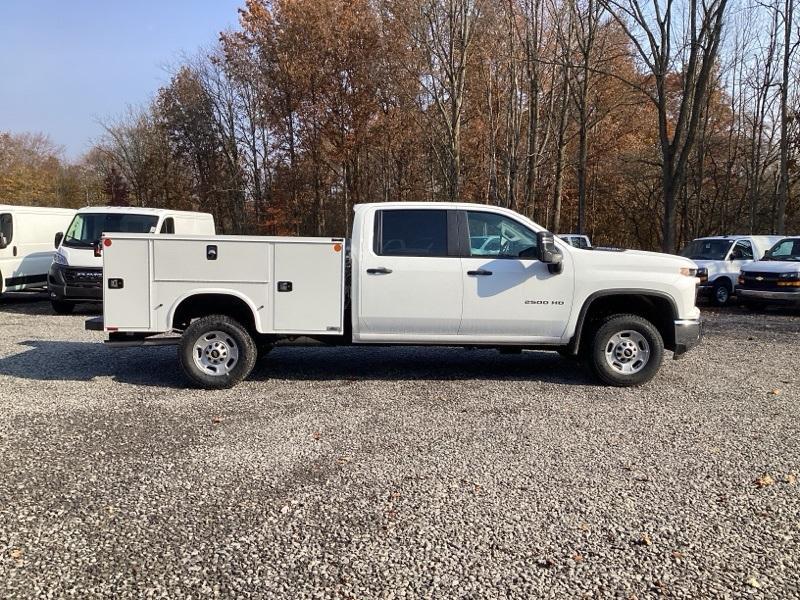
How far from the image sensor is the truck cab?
16.8 metres

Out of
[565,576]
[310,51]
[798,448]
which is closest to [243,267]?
[565,576]

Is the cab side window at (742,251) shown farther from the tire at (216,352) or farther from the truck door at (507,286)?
the tire at (216,352)

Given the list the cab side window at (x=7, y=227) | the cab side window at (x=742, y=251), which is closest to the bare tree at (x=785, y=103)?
the cab side window at (x=742, y=251)

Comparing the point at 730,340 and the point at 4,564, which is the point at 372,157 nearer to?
the point at 730,340

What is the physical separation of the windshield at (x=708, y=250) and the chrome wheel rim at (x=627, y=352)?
1182cm

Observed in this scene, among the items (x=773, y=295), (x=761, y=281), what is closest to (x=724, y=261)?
(x=761, y=281)

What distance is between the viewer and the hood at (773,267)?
14664mm

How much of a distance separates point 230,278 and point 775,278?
1342 centimetres

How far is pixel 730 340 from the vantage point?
10.7m

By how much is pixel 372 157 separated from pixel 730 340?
24281mm

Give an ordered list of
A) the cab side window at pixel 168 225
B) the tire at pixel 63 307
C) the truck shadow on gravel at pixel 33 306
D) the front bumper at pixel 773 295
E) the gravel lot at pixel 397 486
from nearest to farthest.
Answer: the gravel lot at pixel 397 486, the tire at pixel 63 307, the cab side window at pixel 168 225, the truck shadow on gravel at pixel 33 306, the front bumper at pixel 773 295

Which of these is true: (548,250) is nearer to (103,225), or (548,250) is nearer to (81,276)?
(81,276)

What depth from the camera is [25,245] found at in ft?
47.7

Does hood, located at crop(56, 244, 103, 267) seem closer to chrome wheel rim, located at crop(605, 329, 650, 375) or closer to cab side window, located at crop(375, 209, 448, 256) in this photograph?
cab side window, located at crop(375, 209, 448, 256)
